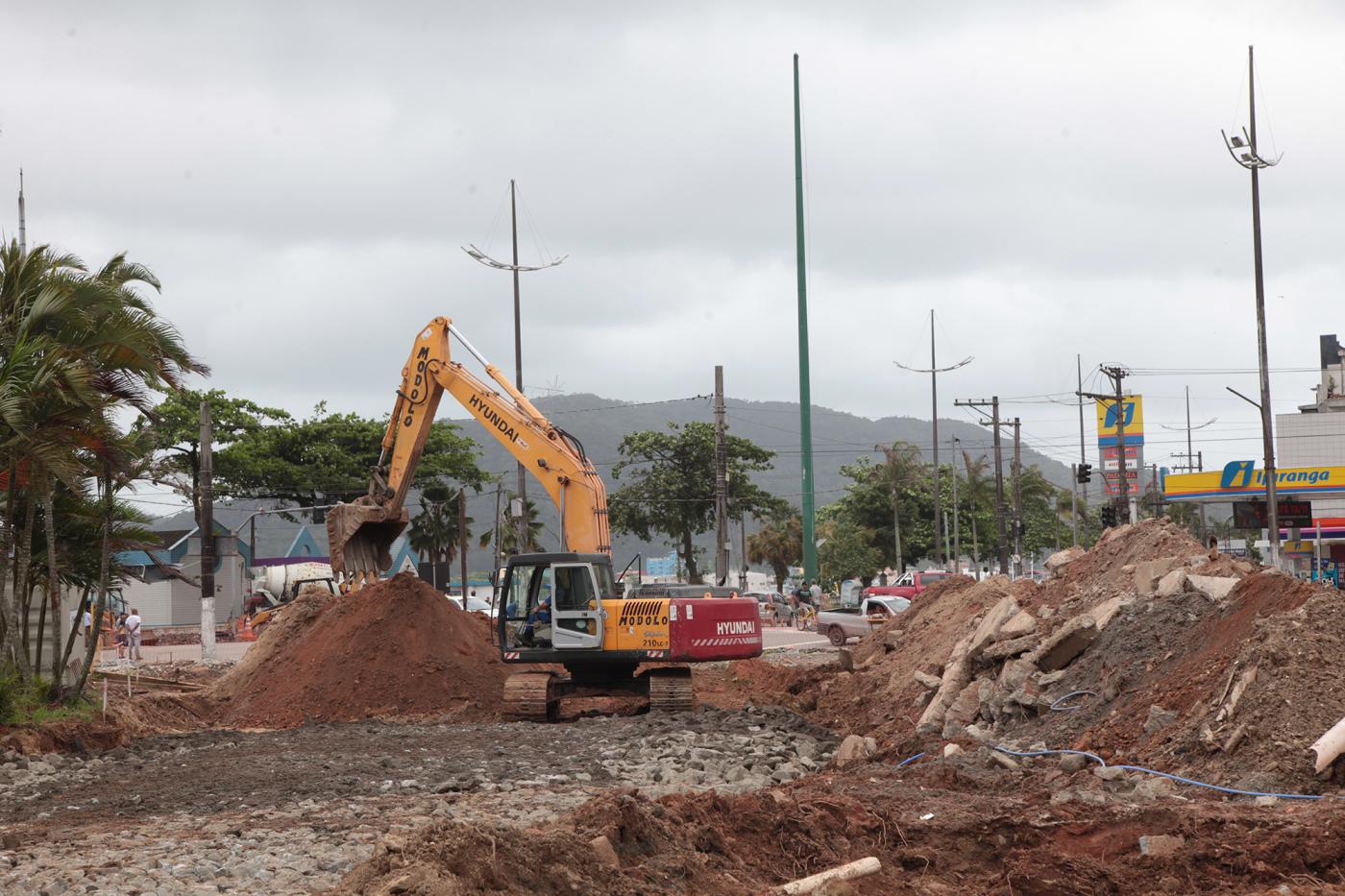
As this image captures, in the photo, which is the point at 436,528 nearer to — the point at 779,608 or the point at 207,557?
the point at 779,608

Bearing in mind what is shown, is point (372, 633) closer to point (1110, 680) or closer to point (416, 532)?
point (1110, 680)

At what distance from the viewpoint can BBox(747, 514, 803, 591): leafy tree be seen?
91.5 meters

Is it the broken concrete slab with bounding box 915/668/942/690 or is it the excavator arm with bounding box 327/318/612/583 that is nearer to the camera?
the broken concrete slab with bounding box 915/668/942/690

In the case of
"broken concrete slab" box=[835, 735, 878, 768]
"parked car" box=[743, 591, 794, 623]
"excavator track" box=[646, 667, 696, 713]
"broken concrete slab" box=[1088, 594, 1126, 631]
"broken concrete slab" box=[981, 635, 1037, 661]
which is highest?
"broken concrete slab" box=[1088, 594, 1126, 631]

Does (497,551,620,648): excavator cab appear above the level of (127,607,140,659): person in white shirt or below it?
above

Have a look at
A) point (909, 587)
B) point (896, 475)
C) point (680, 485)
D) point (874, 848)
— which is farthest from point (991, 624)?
point (896, 475)

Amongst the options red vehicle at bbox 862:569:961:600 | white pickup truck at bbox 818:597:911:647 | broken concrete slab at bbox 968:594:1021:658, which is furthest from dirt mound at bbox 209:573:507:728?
red vehicle at bbox 862:569:961:600

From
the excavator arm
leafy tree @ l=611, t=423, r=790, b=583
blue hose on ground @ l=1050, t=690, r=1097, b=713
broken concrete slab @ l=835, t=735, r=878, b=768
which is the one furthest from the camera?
leafy tree @ l=611, t=423, r=790, b=583

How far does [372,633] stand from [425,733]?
5185 millimetres

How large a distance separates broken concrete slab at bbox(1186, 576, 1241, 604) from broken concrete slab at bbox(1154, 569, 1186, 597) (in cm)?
11

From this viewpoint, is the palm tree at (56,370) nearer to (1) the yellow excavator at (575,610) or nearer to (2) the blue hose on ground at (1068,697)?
(1) the yellow excavator at (575,610)

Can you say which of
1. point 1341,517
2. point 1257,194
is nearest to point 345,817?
point 1257,194

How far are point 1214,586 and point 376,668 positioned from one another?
1369 centimetres

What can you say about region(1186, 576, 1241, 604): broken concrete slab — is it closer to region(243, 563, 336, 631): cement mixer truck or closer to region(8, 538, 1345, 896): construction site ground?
region(8, 538, 1345, 896): construction site ground
